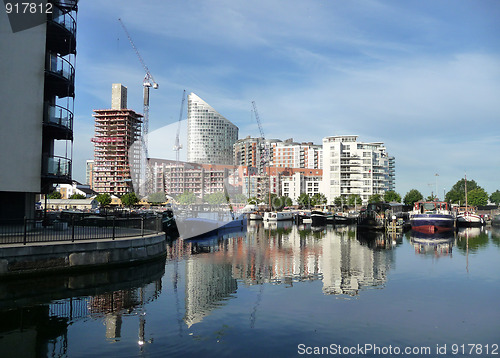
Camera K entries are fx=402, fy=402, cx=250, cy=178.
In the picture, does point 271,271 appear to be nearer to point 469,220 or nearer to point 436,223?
point 436,223

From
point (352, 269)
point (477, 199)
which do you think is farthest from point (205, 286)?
point (477, 199)

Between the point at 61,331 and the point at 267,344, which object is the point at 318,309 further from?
the point at 61,331

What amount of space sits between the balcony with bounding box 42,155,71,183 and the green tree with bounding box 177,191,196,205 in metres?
14.2

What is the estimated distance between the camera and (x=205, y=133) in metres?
50.1

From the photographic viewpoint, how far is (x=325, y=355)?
13.8 m

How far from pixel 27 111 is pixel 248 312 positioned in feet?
86.3

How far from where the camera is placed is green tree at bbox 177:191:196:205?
49.5m

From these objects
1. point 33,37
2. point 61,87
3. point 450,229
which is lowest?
point 450,229

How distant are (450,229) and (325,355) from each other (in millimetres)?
81898

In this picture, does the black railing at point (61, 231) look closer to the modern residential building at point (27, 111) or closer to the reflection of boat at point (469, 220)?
the modern residential building at point (27, 111)

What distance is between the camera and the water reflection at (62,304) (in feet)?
48.5

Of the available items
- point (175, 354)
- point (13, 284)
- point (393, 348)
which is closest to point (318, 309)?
point (393, 348)

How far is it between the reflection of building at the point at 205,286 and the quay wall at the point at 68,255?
15.0 feet

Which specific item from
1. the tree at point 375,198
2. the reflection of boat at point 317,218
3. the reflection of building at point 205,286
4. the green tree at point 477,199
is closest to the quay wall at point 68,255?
the reflection of building at point 205,286
